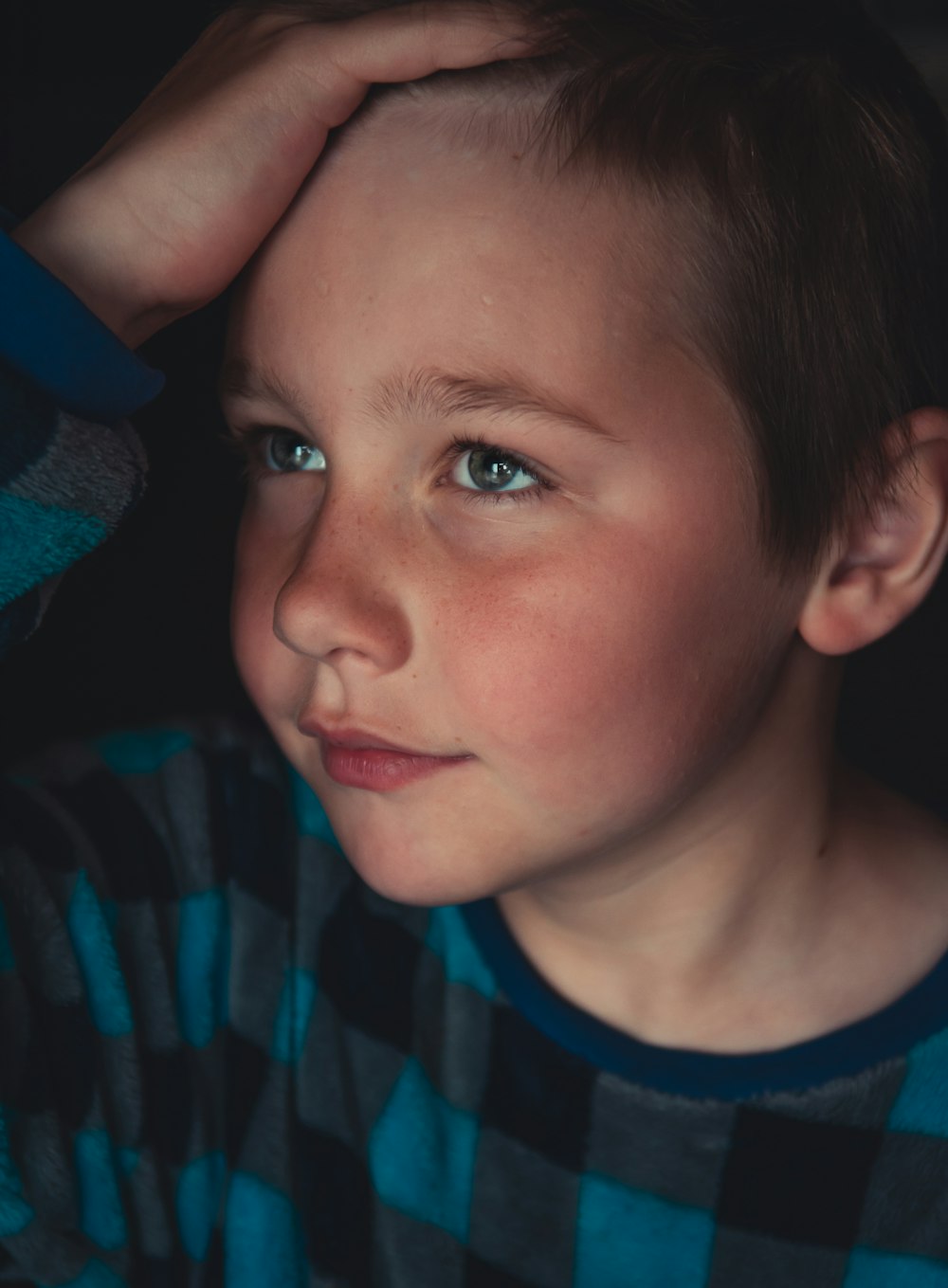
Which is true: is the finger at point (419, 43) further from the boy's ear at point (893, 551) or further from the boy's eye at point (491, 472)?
the boy's ear at point (893, 551)

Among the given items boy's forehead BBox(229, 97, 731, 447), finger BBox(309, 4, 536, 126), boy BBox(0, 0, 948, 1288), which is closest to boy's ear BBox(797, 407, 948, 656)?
boy BBox(0, 0, 948, 1288)

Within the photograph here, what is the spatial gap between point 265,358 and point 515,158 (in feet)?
0.67

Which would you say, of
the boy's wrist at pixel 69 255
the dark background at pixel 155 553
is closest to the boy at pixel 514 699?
the boy's wrist at pixel 69 255

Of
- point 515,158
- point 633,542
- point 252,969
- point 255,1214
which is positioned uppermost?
point 515,158

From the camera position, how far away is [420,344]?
31.8 inches

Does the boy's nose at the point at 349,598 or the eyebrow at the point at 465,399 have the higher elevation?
the eyebrow at the point at 465,399

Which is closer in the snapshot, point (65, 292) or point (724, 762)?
point (65, 292)

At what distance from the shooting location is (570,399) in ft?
2.65

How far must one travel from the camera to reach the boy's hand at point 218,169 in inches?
33.5

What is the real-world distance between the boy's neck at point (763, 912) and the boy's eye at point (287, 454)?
38 centimetres

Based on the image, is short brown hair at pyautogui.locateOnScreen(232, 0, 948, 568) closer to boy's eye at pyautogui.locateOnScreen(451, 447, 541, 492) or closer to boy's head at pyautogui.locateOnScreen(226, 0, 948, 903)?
boy's head at pyautogui.locateOnScreen(226, 0, 948, 903)

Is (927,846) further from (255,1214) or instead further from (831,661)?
(255,1214)

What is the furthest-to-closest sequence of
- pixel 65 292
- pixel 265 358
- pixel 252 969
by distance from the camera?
1. pixel 252 969
2. pixel 265 358
3. pixel 65 292

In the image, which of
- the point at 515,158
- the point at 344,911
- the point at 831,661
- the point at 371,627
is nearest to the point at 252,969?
the point at 344,911
